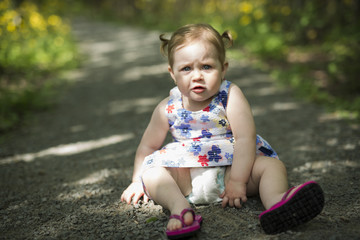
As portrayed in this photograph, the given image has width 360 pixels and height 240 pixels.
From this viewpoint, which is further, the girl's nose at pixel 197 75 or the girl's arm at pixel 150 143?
the girl's arm at pixel 150 143

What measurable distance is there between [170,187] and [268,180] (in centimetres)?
54

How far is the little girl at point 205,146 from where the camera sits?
1.84 meters

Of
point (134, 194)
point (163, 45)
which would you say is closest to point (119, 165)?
point (134, 194)

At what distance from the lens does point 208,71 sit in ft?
6.14

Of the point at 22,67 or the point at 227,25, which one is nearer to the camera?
the point at 22,67

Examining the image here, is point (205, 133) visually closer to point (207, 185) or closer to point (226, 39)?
point (207, 185)

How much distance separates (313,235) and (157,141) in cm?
107

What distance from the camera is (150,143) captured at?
2150 millimetres


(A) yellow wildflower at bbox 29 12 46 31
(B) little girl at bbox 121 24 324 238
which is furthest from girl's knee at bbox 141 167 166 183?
(A) yellow wildflower at bbox 29 12 46 31

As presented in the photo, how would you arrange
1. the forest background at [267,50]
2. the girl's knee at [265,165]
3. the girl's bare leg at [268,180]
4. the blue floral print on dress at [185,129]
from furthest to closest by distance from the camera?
the forest background at [267,50] → the blue floral print on dress at [185,129] → the girl's knee at [265,165] → the girl's bare leg at [268,180]

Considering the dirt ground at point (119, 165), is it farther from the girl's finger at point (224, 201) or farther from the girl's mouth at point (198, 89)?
the girl's mouth at point (198, 89)

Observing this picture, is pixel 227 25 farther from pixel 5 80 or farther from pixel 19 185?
pixel 19 185


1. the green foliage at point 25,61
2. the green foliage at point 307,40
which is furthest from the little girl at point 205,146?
the green foliage at point 25,61

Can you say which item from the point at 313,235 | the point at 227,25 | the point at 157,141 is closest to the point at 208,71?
the point at 157,141
